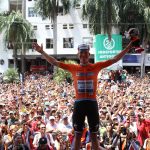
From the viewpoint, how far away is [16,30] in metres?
50.1

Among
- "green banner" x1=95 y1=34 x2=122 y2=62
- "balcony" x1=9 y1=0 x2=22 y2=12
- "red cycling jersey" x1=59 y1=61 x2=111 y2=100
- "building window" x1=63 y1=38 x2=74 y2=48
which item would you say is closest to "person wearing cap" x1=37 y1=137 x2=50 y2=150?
"red cycling jersey" x1=59 y1=61 x2=111 y2=100

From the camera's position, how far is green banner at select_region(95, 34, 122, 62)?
33.4 m

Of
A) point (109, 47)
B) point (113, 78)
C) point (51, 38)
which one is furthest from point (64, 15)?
point (113, 78)

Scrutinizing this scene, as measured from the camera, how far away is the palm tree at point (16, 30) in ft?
163

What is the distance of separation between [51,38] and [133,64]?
35.0 feet

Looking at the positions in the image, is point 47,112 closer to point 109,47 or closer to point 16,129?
point 16,129

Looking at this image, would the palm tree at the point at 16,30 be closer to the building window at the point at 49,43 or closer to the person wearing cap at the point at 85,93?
the building window at the point at 49,43

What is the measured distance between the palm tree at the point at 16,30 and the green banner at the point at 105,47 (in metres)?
16.4

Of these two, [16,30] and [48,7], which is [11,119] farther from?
[16,30]

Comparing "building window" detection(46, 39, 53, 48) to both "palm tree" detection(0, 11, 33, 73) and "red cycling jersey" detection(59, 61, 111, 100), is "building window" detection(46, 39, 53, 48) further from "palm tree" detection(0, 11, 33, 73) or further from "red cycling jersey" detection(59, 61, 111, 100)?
"red cycling jersey" detection(59, 61, 111, 100)

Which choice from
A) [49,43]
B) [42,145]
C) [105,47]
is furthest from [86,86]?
[49,43]

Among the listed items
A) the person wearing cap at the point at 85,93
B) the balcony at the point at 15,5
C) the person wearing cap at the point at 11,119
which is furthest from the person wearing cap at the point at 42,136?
the balcony at the point at 15,5

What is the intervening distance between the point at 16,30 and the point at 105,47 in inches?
723

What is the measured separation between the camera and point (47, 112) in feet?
43.2
